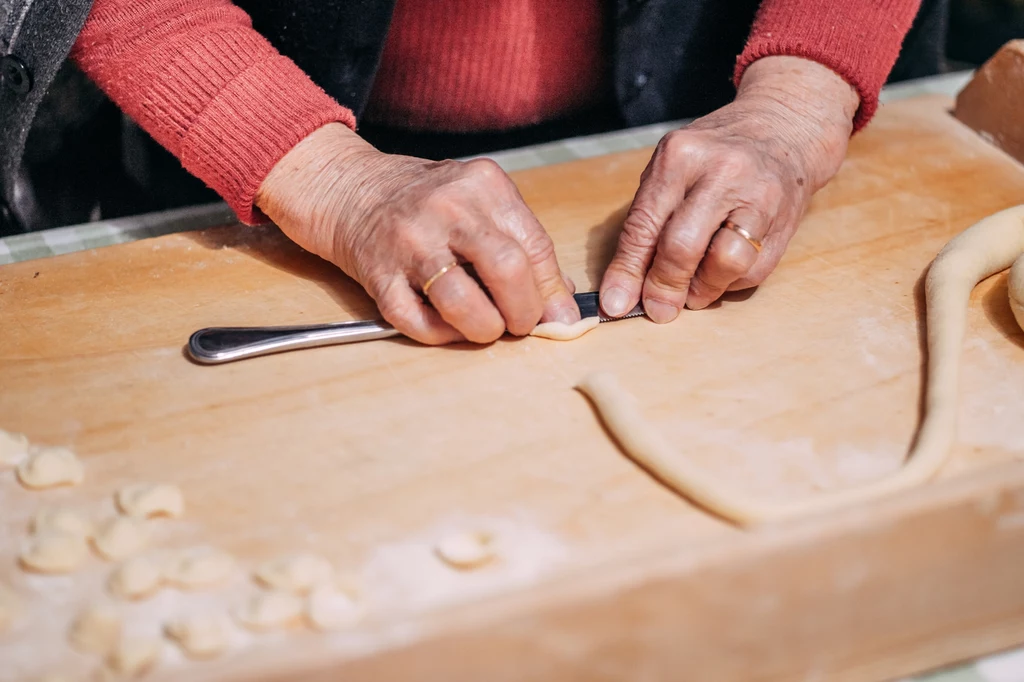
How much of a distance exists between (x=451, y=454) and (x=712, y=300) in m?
0.37

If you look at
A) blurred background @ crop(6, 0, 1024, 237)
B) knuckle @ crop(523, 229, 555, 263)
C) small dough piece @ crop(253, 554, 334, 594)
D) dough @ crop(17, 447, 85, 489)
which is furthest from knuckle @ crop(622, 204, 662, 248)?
blurred background @ crop(6, 0, 1024, 237)

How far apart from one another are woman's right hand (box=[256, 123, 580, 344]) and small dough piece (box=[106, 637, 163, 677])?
1.36ft

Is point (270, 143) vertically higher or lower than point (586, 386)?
higher

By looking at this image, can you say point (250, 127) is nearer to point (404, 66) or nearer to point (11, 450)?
point (404, 66)

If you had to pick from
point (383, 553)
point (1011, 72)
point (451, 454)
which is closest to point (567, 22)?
point (1011, 72)

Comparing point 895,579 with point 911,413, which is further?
point 911,413

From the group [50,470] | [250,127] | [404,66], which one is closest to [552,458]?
[50,470]

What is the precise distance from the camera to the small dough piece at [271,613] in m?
0.66

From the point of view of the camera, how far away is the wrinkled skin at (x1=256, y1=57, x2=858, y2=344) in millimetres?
927

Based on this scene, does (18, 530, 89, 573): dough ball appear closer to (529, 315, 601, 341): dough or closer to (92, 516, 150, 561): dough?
(92, 516, 150, 561): dough

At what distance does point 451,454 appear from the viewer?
32.6 inches

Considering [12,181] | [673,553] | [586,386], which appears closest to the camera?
[673,553]

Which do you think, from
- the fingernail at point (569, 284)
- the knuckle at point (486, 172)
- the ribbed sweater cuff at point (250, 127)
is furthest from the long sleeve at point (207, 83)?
the fingernail at point (569, 284)

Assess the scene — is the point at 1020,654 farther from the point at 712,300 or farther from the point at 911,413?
the point at 712,300
